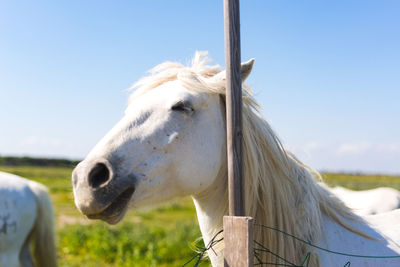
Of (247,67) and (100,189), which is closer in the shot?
(100,189)

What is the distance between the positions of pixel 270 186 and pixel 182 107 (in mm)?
623

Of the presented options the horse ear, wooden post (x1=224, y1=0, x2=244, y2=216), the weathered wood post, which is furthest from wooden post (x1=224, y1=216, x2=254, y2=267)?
the horse ear

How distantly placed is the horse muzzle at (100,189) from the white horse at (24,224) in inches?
180

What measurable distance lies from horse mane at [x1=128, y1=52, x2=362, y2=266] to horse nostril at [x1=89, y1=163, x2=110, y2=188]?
524 millimetres

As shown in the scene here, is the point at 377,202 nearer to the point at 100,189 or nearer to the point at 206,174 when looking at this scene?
the point at 206,174

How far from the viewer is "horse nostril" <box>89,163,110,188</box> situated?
1.34 meters

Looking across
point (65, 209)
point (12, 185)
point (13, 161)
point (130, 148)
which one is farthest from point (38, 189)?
point (13, 161)

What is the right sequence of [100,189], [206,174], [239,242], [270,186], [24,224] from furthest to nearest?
[24,224] < [270,186] < [206,174] < [100,189] < [239,242]

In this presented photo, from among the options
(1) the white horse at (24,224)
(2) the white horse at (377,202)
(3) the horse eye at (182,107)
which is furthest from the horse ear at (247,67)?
(1) the white horse at (24,224)

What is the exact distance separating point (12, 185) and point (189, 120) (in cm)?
511

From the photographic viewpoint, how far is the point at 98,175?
1375 millimetres

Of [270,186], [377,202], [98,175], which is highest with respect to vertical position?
[98,175]

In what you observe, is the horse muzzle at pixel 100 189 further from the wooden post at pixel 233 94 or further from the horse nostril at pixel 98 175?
the wooden post at pixel 233 94

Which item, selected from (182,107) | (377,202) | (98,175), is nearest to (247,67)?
(182,107)
